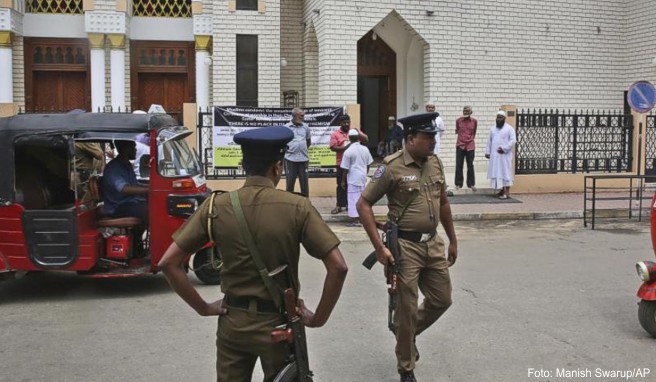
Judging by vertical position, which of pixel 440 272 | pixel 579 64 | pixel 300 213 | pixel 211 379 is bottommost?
pixel 211 379

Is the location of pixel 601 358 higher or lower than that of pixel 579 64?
lower

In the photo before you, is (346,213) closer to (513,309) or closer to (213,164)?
(213,164)

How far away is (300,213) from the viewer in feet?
9.20

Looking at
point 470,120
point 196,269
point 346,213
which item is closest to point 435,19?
point 470,120

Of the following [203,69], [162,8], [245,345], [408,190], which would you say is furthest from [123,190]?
[162,8]

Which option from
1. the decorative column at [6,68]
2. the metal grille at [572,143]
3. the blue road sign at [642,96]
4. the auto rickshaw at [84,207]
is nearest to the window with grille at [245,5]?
the decorative column at [6,68]

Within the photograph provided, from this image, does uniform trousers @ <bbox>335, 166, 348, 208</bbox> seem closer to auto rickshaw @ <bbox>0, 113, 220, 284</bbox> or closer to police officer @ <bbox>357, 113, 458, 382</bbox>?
auto rickshaw @ <bbox>0, 113, 220, 284</bbox>

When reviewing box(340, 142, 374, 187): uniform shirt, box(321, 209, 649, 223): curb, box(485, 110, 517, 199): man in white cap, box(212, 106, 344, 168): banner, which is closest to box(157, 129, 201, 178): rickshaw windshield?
box(340, 142, 374, 187): uniform shirt

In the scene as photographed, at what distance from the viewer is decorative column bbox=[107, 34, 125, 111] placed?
674 inches

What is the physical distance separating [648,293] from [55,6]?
16160 mm

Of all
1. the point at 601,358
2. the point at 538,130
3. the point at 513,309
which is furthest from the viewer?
the point at 538,130

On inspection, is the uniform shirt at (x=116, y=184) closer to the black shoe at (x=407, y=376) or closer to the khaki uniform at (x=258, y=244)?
the black shoe at (x=407, y=376)

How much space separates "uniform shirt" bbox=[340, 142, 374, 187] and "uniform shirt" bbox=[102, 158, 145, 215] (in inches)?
186

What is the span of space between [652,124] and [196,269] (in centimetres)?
1335
